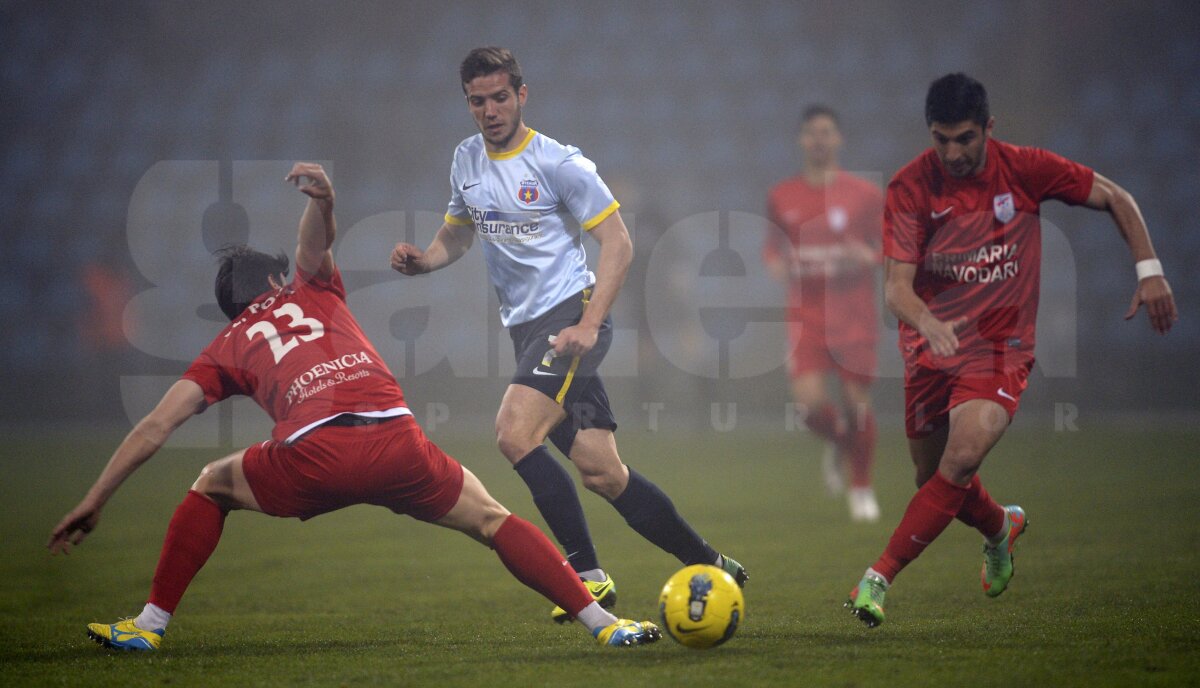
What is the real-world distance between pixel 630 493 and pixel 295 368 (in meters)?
1.44

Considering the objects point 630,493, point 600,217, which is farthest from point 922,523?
point 600,217

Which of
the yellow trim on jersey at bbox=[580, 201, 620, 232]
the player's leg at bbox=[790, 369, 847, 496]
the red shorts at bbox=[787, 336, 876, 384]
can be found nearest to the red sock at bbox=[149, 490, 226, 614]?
the yellow trim on jersey at bbox=[580, 201, 620, 232]

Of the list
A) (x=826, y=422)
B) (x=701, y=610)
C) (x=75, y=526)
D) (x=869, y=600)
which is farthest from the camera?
(x=826, y=422)

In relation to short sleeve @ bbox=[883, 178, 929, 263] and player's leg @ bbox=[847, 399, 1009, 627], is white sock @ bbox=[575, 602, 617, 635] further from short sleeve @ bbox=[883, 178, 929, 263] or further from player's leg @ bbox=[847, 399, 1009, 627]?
short sleeve @ bbox=[883, 178, 929, 263]

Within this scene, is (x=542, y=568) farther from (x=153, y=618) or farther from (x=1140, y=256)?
(x=1140, y=256)

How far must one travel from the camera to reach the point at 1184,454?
10.7 metres

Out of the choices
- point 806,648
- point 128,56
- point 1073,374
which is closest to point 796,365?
point 806,648

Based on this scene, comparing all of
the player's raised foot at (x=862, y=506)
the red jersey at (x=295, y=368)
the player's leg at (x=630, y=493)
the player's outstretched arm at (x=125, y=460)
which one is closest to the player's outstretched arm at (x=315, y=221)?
the red jersey at (x=295, y=368)

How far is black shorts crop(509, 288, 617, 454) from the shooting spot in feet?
16.0

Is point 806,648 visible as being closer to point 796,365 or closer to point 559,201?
point 559,201

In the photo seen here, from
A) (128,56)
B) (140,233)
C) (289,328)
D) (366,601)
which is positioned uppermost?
(128,56)

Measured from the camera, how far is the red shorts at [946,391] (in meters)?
4.78

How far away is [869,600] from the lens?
14.8 ft

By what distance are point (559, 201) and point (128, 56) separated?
1537 cm
